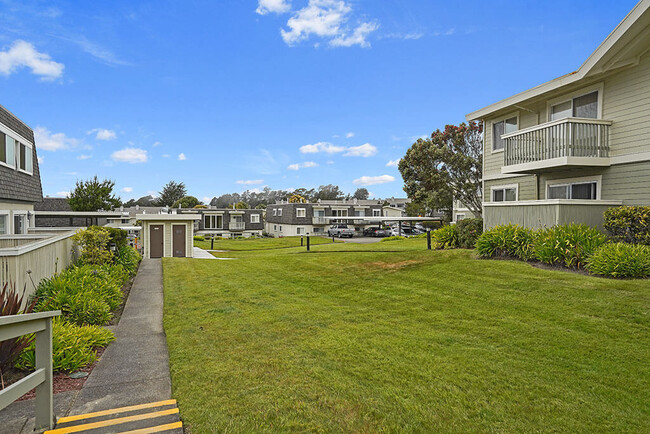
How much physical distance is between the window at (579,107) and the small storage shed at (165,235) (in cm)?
2131

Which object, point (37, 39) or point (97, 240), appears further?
point (37, 39)

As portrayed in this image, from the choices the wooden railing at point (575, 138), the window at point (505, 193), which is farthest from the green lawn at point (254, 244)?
the wooden railing at point (575, 138)

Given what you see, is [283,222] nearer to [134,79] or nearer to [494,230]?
[134,79]

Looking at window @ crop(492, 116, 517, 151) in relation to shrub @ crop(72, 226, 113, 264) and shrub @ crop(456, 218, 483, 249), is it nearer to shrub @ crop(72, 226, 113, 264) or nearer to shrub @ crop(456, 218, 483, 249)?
shrub @ crop(456, 218, 483, 249)

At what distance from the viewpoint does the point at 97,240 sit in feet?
39.2

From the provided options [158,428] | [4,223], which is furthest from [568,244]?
[4,223]

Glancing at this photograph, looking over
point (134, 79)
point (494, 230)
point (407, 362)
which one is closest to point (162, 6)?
point (134, 79)

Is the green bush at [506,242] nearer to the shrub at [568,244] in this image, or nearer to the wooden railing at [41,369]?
the shrub at [568,244]

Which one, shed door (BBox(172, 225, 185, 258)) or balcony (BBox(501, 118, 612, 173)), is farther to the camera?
shed door (BBox(172, 225, 185, 258))

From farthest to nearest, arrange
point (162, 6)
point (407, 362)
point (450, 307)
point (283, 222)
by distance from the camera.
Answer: point (283, 222) → point (162, 6) → point (450, 307) → point (407, 362)

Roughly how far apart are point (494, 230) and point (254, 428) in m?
10.3

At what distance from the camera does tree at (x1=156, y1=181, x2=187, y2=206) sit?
307ft

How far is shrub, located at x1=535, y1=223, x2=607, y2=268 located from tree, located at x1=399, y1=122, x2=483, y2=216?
19.5 metres

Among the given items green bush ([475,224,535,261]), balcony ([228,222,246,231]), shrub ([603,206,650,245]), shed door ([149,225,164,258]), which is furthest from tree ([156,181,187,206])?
shrub ([603,206,650,245])
